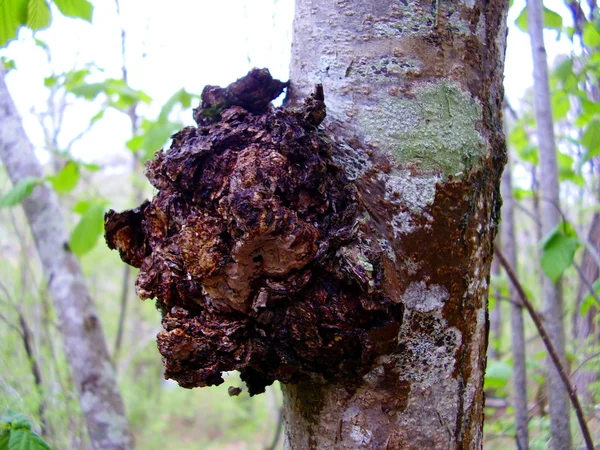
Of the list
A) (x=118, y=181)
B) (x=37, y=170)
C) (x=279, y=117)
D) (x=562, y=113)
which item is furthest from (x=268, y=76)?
(x=118, y=181)

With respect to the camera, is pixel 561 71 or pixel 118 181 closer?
pixel 561 71

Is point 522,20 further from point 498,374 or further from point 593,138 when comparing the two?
point 498,374

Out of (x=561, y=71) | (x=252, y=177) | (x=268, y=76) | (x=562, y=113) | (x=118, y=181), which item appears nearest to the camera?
(x=252, y=177)

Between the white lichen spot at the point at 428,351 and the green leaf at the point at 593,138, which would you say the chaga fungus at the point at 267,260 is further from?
the green leaf at the point at 593,138

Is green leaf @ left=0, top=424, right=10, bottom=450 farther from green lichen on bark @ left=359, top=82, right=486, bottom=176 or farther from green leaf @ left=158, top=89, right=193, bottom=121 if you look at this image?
green leaf @ left=158, top=89, right=193, bottom=121

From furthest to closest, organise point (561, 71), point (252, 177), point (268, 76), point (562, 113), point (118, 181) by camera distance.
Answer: point (118, 181) < point (562, 113) < point (561, 71) < point (268, 76) < point (252, 177)

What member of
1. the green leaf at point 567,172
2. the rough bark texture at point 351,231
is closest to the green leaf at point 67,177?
the rough bark texture at point 351,231

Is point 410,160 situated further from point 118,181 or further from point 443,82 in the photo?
point 118,181
